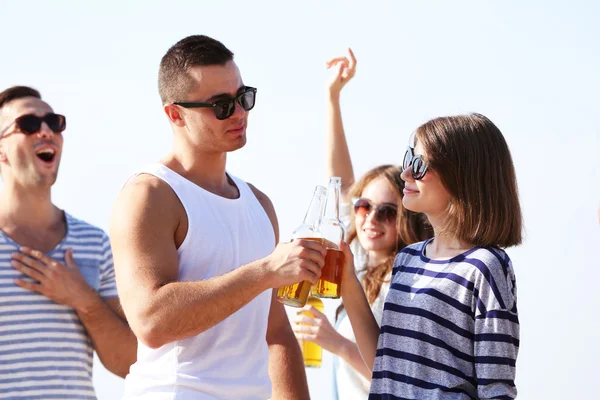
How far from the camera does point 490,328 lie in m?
3.35

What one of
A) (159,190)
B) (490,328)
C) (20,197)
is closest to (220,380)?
(159,190)

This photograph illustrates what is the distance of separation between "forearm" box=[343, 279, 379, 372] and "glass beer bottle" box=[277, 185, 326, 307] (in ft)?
Result: 0.81

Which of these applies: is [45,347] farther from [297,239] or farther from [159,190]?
[297,239]

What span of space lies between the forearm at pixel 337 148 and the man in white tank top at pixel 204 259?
189 centimetres

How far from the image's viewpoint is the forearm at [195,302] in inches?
140

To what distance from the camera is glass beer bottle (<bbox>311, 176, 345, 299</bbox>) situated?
3672 millimetres

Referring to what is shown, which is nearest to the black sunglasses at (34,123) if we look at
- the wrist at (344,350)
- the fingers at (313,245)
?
the wrist at (344,350)

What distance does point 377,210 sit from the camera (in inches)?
226

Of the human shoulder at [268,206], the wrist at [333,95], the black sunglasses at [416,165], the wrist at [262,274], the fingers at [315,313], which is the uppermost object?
the wrist at [333,95]

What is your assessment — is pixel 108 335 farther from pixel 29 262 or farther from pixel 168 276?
pixel 168 276

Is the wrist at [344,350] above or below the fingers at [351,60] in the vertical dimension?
below

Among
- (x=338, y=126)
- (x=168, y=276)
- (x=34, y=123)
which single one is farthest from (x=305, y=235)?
(x=338, y=126)

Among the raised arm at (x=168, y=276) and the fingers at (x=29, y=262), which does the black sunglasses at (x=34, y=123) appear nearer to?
the fingers at (x=29, y=262)

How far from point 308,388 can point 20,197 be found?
2024 millimetres
